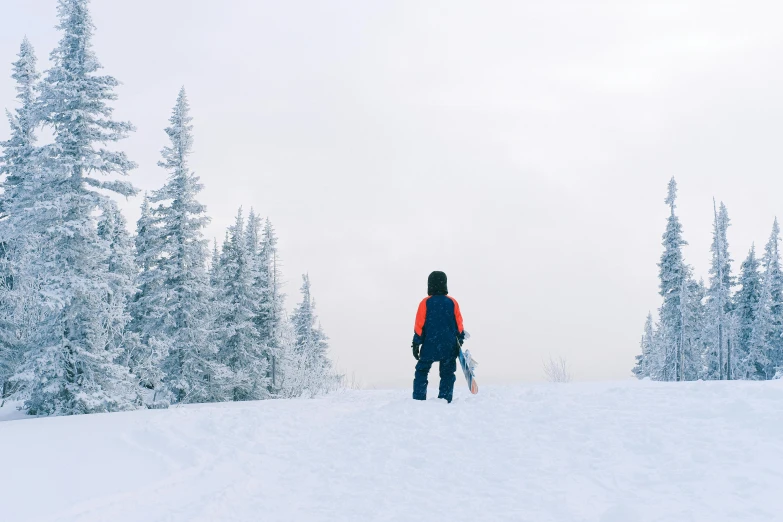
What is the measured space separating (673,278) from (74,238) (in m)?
39.7

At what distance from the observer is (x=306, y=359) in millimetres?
41781

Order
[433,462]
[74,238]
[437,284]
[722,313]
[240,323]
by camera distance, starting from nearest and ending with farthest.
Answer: [433,462] → [437,284] → [74,238] → [240,323] → [722,313]

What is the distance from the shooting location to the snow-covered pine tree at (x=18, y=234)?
20.4 metres

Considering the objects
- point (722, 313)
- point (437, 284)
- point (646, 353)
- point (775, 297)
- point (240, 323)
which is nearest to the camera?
point (437, 284)

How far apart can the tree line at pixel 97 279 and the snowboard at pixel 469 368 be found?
12922mm

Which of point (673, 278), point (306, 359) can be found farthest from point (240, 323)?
point (673, 278)

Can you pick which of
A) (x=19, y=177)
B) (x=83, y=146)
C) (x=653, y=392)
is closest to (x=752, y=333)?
(x=653, y=392)

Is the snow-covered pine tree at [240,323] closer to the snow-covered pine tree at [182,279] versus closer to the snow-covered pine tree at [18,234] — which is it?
the snow-covered pine tree at [182,279]

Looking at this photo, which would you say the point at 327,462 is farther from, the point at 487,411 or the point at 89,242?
the point at 89,242

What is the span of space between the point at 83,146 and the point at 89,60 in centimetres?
327

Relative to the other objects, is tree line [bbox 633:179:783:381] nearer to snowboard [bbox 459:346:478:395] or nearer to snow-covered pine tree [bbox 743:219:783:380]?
snow-covered pine tree [bbox 743:219:783:380]

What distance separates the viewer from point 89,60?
1975 cm

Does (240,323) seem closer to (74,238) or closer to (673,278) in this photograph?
(74,238)

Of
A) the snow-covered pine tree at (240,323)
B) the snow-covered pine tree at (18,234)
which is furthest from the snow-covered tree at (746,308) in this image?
the snow-covered pine tree at (18,234)
